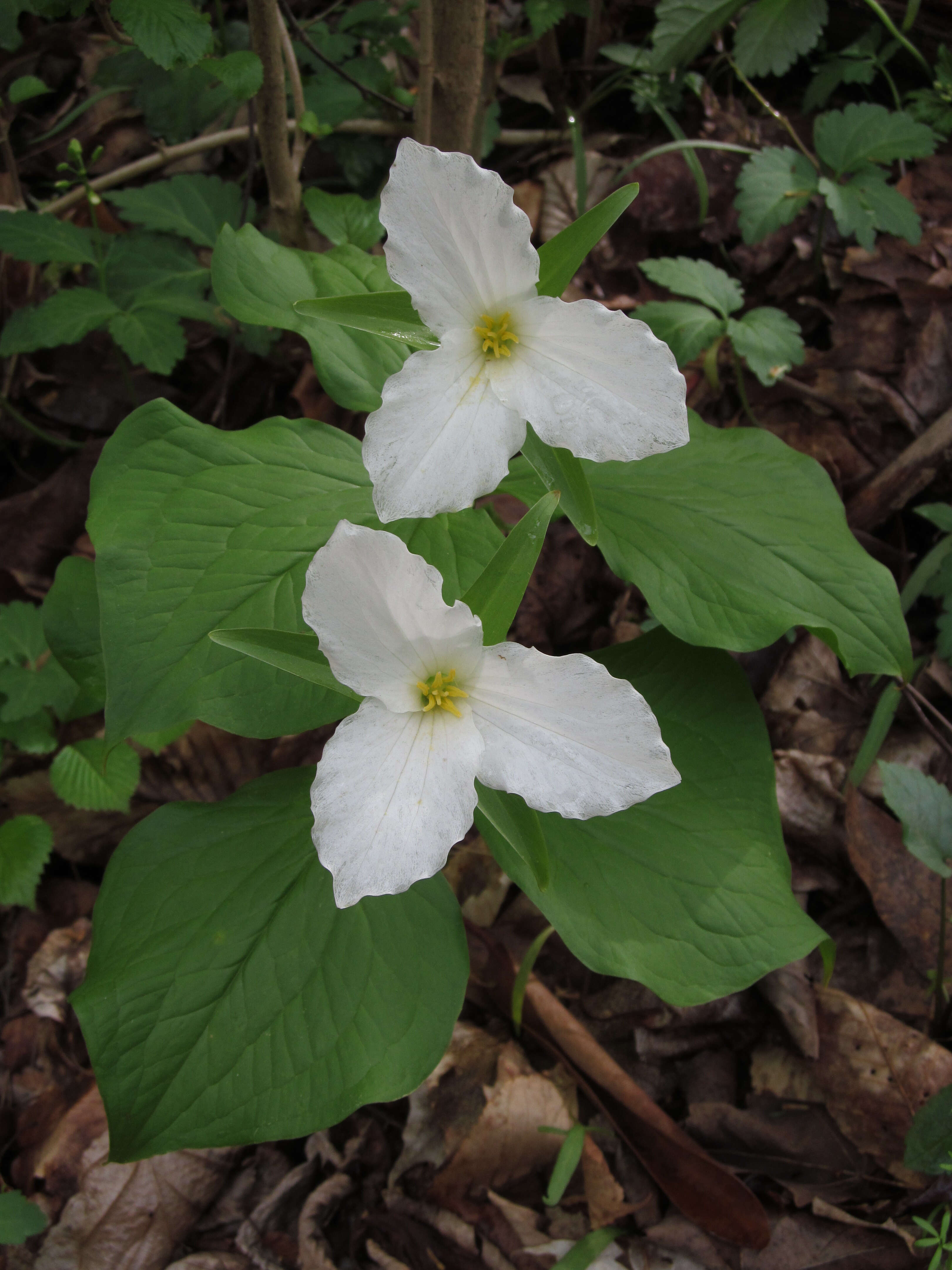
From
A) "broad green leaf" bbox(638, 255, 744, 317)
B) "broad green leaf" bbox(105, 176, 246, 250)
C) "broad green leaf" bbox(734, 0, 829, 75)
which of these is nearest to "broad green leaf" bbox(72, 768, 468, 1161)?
"broad green leaf" bbox(638, 255, 744, 317)

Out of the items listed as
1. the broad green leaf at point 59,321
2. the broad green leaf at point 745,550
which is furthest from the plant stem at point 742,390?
the broad green leaf at point 59,321

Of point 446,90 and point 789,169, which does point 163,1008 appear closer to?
point 446,90

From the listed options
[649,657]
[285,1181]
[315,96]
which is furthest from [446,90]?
[285,1181]

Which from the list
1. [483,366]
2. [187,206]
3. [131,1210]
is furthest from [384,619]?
[187,206]

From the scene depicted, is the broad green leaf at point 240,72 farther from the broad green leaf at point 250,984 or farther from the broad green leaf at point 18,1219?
the broad green leaf at point 18,1219

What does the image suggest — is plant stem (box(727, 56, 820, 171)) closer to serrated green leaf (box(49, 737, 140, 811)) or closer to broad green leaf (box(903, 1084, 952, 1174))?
broad green leaf (box(903, 1084, 952, 1174))
